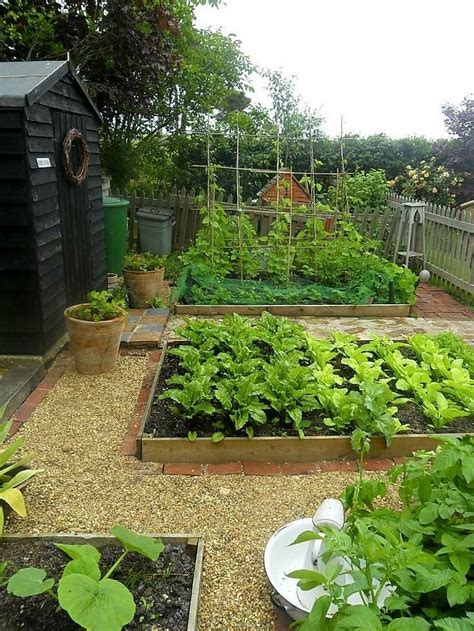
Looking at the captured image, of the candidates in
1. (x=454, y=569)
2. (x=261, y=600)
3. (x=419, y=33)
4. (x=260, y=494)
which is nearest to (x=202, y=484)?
(x=260, y=494)

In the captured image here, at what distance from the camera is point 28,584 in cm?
152

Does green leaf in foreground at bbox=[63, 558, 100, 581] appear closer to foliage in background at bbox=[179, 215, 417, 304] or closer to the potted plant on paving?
the potted plant on paving

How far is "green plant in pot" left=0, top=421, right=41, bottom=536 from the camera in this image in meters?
2.19

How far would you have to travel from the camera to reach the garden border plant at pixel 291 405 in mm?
2779

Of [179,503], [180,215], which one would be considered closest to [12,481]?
[179,503]

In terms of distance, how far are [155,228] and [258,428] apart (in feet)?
16.6

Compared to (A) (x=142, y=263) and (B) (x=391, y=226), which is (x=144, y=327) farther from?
(B) (x=391, y=226)

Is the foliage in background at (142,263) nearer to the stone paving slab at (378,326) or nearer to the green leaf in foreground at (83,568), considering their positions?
the stone paving slab at (378,326)

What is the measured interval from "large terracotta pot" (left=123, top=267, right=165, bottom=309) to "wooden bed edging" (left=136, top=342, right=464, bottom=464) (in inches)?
107

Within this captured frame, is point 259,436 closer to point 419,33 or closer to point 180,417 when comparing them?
point 180,417

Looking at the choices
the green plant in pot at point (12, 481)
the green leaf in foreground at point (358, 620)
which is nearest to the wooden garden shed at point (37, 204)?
the green plant in pot at point (12, 481)

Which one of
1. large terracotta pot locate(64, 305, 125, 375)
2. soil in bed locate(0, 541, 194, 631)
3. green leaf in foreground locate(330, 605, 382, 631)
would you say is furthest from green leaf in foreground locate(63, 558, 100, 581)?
large terracotta pot locate(64, 305, 125, 375)

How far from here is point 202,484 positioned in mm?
2594

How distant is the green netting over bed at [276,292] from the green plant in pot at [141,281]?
0.86 ft
